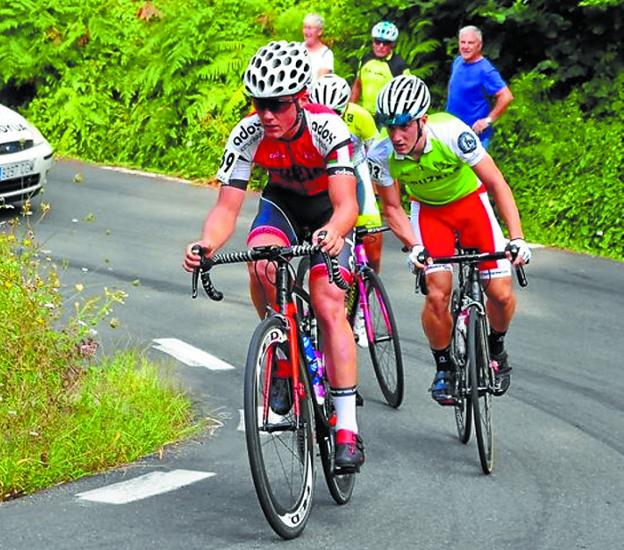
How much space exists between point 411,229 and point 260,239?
4.12ft

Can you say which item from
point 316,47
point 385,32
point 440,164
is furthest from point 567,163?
point 440,164

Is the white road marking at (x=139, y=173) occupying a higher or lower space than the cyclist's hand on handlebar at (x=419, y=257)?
lower

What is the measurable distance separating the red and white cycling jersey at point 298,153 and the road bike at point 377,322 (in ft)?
6.26

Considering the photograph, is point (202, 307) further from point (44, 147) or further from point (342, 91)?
point (44, 147)

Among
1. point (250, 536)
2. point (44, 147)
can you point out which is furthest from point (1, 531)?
point (44, 147)

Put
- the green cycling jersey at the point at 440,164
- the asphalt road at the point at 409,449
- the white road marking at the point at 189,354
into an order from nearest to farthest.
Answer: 1. the asphalt road at the point at 409,449
2. the green cycling jersey at the point at 440,164
3. the white road marking at the point at 189,354

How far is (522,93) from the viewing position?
55.3 feet

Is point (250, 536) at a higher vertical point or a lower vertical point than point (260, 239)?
lower

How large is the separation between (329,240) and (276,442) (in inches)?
37.5

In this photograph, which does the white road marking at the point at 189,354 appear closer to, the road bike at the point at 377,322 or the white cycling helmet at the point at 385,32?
the road bike at the point at 377,322

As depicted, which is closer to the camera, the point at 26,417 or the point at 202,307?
the point at 26,417

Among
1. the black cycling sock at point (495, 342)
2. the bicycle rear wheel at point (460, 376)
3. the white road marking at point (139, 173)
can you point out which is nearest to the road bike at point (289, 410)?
the bicycle rear wheel at point (460, 376)

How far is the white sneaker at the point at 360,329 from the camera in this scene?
32.8 ft

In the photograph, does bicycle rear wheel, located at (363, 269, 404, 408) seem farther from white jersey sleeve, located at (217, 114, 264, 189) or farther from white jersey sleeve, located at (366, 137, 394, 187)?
white jersey sleeve, located at (217, 114, 264, 189)
